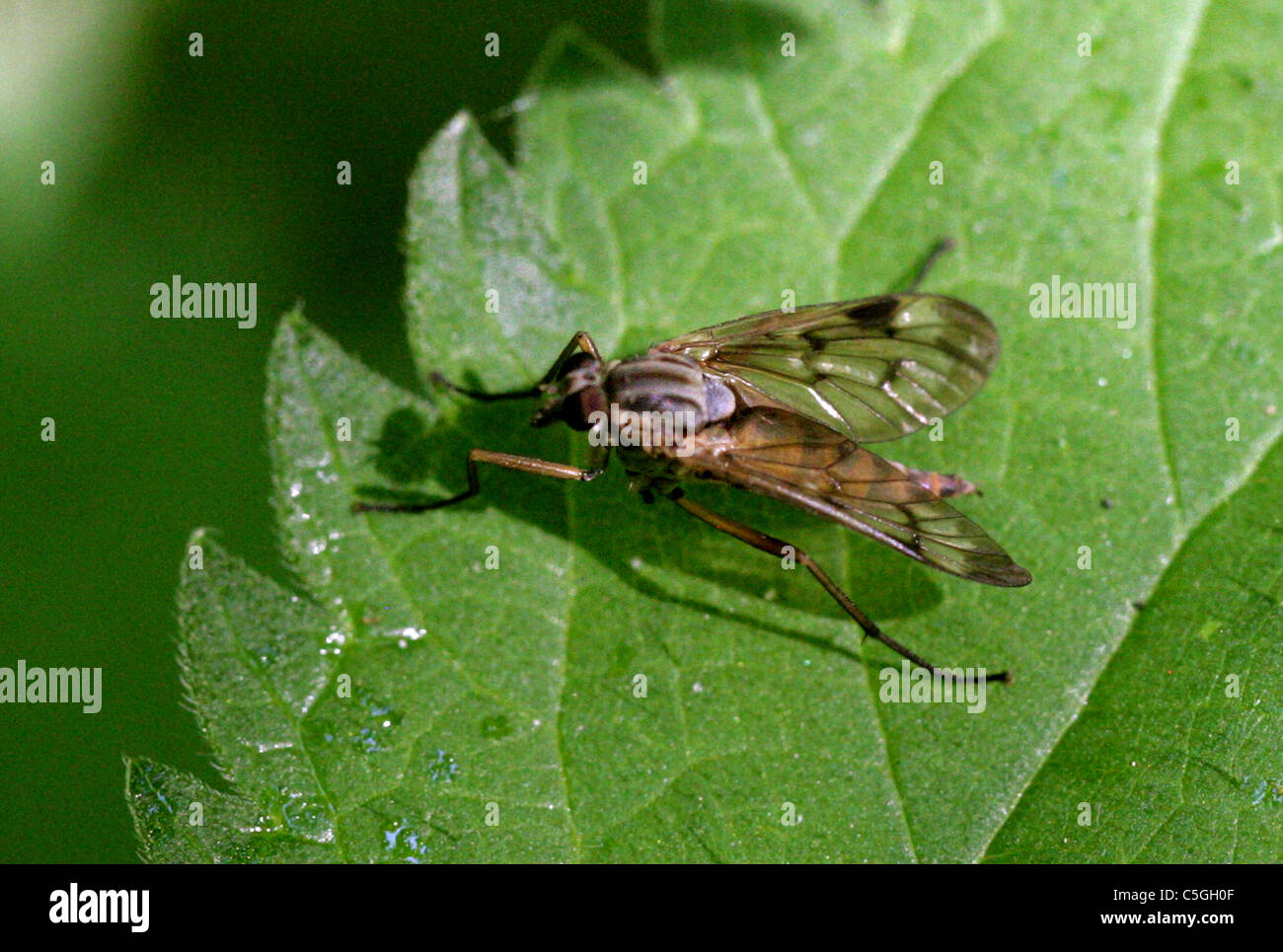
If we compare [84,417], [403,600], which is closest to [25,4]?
[84,417]

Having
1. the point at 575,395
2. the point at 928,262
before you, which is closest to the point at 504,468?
the point at 575,395

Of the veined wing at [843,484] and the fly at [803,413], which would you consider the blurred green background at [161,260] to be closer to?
the fly at [803,413]

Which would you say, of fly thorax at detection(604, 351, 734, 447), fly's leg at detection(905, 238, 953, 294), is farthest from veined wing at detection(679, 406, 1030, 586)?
fly's leg at detection(905, 238, 953, 294)

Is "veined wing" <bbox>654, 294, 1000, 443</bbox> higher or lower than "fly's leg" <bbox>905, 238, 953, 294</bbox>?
lower

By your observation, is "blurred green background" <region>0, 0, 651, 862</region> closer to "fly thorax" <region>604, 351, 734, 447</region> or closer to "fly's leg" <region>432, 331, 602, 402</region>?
"fly's leg" <region>432, 331, 602, 402</region>

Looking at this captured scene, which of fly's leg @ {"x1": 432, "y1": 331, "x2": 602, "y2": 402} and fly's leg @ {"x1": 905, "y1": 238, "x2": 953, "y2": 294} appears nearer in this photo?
fly's leg @ {"x1": 432, "y1": 331, "x2": 602, "y2": 402}

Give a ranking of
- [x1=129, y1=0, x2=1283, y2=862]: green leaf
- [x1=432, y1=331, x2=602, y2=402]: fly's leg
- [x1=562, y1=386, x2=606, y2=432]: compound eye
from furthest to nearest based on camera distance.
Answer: [x1=432, y1=331, x2=602, y2=402]: fly's leg
[x1=562, y1=386, x2=606, y2=432]: compound eye
[x1=129, y1=0, x2=1283, y2=862]: green leaf

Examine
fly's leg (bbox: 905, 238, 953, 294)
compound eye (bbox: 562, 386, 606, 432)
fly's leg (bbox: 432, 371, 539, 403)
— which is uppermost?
fly's leg (bbox: 905, 238, 953, 294)
